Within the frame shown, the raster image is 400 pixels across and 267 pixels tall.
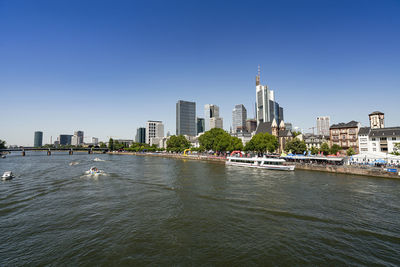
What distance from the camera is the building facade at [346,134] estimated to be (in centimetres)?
9107

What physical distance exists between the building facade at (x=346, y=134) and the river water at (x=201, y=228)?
2961 inches

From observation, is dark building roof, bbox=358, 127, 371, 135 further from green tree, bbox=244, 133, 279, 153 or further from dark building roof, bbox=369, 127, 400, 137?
green tree, bbox=244, 133, 279, 153

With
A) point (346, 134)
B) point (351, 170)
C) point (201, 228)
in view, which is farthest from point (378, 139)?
point (201, 228)

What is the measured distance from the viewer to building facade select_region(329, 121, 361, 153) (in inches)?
3586

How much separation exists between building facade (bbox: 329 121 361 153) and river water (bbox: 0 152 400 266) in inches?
2961

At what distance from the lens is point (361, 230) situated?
712 inches

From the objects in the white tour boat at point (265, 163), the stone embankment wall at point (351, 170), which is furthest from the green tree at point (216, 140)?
the stone embankment wall at point (351, 170)

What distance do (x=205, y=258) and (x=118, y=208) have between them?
14859 millimetres

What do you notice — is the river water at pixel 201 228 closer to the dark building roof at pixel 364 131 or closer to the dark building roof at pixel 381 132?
the dark building roof at pixel 381 132

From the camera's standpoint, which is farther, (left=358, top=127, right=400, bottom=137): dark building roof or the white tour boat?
(left=358, top=127, right=400, bottom=137): dark building roof

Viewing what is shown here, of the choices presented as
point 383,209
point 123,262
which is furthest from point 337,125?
point 123,262

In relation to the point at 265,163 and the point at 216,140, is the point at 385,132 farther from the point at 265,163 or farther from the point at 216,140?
the point at 216,140

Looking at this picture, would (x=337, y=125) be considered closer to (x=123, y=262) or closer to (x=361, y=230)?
(x=361, y=230)

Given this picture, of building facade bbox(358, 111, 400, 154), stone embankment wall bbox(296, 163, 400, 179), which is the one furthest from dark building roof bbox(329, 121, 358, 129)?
stone embankment wall bbox(296, 163, 400, 179)
